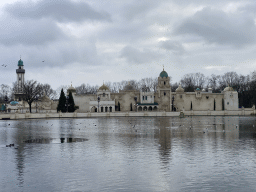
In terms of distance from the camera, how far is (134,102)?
82000mm

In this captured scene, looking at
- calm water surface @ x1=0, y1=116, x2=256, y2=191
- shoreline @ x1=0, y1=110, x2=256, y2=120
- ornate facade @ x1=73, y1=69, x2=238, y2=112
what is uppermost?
ornate facade @ x1=73, y1=69, x2=238, y2=112

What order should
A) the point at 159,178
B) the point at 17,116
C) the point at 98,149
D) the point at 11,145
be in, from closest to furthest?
1. the point at 159,178
2. the point at 98,149
3. the point at 11,145
4. the point at 17,116

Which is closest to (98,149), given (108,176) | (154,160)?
(154,160)

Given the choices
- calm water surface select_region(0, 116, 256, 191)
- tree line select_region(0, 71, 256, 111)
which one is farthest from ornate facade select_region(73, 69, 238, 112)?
calm water surface select_region(0, 116, 256, 191)

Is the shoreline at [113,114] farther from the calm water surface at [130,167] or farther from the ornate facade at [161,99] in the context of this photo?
the calm water surface at [130,167]

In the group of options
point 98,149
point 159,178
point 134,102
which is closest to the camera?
point 159,178

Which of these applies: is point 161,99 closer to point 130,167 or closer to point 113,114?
point 113,114

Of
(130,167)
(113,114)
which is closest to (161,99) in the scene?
(113,114)

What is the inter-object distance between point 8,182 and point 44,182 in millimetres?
1179

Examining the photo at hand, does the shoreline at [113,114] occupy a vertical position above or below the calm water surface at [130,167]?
above

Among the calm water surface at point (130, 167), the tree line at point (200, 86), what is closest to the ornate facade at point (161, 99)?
the tree line at point (200, 86)

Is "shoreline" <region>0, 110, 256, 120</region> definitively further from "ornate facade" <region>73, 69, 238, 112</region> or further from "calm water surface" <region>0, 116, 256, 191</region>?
"calm water surface" <region>0, 116, 256, 191</region>

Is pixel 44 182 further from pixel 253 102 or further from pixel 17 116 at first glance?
pixel 253 102

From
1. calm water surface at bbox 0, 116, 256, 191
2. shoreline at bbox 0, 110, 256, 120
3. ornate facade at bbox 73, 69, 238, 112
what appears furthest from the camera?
ornate facade at bbox 73, 69, 238, 112
